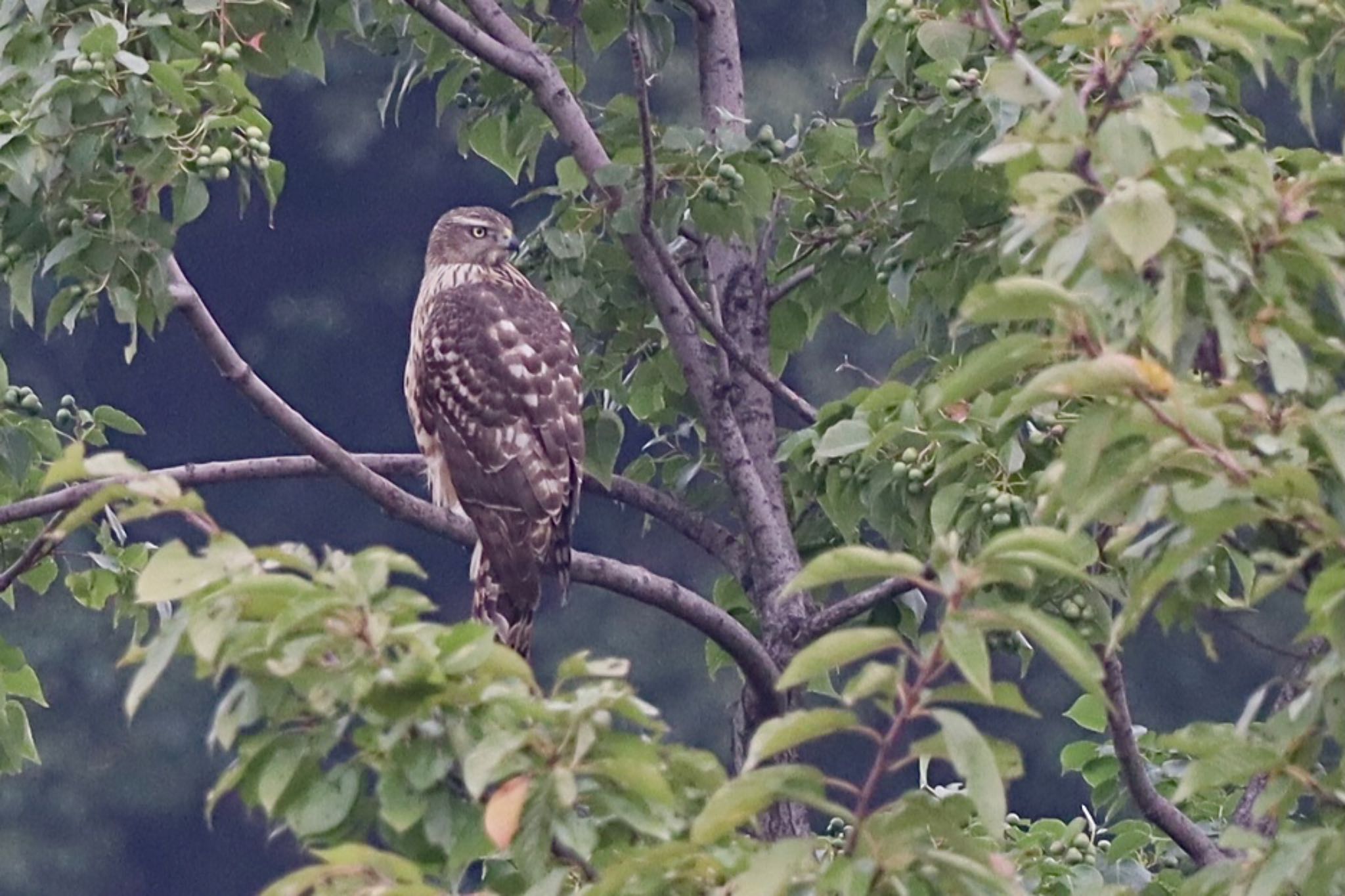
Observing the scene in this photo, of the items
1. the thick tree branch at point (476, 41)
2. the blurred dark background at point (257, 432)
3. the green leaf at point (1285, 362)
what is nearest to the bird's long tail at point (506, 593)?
the thick tree branch at point (476, 41)

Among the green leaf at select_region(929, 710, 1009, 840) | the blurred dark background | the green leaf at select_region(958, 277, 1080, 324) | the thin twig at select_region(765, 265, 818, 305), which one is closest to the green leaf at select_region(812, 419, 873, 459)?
the thin twig at select_region(765, 265, 818, 305)

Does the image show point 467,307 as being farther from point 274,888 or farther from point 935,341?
point 274,888

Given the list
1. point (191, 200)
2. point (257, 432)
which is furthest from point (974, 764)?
point (257, 432)

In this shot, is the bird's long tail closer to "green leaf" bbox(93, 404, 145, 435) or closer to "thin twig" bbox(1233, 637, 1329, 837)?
"green leaf" bbox(93, 404, 145, 435)

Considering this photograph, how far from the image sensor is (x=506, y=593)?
15.8 ft

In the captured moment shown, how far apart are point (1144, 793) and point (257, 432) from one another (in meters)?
10.4

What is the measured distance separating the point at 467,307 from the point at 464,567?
7125mm

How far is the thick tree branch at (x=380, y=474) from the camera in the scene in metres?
3.81

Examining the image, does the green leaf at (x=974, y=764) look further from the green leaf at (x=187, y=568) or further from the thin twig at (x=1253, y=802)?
the thin twig at (x=1253, y=802)

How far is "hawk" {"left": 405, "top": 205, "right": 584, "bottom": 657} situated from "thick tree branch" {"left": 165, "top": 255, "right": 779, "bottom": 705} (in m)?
0.31

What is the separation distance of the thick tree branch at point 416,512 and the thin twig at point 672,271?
0.37 metres

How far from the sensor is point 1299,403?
223 centimetres

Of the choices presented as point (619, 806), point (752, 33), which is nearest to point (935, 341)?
point (619, 806)

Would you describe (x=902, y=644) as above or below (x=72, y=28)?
below
